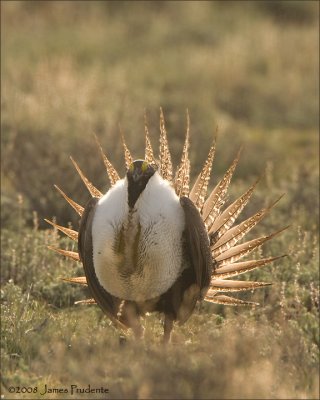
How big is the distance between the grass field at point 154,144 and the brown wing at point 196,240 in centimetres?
22

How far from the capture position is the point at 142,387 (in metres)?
2.49

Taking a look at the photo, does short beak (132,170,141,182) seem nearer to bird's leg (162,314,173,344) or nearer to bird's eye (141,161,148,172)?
bird's eye (141,161,148,172)

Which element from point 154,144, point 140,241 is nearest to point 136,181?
point 140,241

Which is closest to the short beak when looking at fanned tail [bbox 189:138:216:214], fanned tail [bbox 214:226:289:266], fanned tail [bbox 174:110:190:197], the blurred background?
fanned tail [bbox 174:110:190:197]

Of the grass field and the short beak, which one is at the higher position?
the short beak

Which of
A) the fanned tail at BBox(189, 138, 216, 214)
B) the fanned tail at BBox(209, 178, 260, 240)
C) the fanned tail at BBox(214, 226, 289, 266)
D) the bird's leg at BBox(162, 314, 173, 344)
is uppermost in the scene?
the fanned tail at BBox(189, 138, 216, 214)

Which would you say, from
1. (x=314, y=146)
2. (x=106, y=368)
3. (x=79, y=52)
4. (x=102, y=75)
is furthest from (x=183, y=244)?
(x=79, y=52)

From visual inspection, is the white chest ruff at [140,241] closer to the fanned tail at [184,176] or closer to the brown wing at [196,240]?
the brown wing at [196,240]

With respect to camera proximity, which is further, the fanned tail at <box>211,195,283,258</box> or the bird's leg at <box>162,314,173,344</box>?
the fanned tail at <box>211,195,283,258</box>

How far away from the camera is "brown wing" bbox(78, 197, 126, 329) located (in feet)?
10.7

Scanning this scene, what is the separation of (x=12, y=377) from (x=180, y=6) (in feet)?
34.9

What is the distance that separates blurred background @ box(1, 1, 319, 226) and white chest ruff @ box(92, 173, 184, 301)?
204cm

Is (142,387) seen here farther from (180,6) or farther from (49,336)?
(180,6)

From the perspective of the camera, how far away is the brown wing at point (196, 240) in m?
3.17
